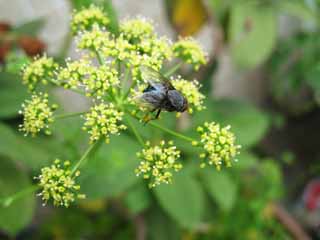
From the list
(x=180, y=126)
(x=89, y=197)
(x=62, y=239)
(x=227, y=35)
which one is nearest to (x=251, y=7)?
(x=227, y=35)

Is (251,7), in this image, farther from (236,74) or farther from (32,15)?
(32,15)

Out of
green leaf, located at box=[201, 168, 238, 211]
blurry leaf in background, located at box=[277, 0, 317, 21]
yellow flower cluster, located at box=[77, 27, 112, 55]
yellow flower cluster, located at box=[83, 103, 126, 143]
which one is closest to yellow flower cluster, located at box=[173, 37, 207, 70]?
yellow flower cluster, located at box=[77, 27, 112, 55]

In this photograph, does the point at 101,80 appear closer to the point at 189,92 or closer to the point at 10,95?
the point at 189,92

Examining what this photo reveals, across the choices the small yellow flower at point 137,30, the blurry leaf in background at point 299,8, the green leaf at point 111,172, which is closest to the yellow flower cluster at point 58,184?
the small yellow flower at point 137,30

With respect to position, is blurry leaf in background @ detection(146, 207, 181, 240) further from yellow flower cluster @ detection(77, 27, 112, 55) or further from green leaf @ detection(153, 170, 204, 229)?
yellow flower cluster @ detection(77, 27, 112, 55)

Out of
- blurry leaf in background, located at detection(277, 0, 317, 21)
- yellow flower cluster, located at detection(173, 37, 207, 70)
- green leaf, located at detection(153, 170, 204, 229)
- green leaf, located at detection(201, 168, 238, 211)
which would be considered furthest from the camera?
blurry leaf in background, located at detection(277, 0, 317, 21)
